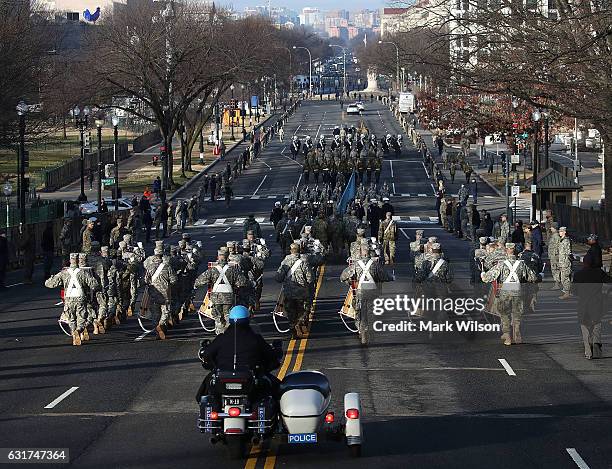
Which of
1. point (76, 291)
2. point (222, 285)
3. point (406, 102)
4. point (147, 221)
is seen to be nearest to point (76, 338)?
point (76, 291)

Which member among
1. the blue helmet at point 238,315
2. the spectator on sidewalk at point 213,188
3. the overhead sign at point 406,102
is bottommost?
the spectator on sidewalk at point 213,188

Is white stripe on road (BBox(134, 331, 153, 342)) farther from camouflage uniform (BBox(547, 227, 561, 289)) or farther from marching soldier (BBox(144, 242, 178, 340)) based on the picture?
camouflage uniform (BBox(547, 227, 561, 289))

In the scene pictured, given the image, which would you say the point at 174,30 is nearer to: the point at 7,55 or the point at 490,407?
the point at 7,55

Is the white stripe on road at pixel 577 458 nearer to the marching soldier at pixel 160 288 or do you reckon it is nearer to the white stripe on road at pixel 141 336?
the marching soldier at pixel 160 288

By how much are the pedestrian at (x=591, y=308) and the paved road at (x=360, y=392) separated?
1.04 ft

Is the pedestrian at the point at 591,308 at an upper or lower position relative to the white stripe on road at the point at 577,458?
upper

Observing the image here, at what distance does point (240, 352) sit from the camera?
1402 cm

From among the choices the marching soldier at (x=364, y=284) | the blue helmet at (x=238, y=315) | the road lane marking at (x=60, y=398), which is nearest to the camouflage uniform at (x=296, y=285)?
the marching soldier at (x=364, y=284)

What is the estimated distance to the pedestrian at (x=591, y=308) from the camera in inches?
835

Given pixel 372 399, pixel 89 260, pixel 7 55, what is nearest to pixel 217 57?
pixel 7 55

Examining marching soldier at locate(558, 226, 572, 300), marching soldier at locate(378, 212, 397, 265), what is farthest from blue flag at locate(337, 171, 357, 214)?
marching soldier at locate(558, 226, 572, 300)

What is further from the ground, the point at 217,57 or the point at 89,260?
the point at 217,57

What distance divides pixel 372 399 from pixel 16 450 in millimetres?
5102

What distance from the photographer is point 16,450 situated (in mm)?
14602
